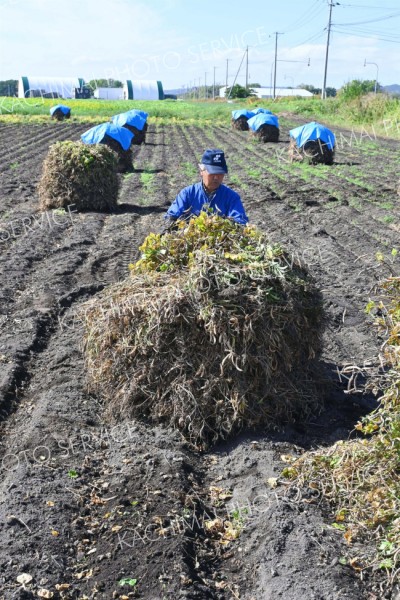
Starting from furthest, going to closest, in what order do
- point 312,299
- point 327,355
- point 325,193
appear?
1. point 325,193
2. point 327,355
3. point 312,299

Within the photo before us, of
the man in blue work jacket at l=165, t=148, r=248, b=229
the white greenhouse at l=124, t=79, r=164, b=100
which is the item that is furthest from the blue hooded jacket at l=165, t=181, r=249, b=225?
the white greenhouse at l=124, t=79, r=164, b=100

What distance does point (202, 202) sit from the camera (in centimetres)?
622

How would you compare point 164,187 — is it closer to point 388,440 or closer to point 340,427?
point 340,427

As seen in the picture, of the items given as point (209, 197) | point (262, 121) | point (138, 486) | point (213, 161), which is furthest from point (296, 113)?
point (138, 486)

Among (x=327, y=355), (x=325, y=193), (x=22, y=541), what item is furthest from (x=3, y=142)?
(x=22, y=541)

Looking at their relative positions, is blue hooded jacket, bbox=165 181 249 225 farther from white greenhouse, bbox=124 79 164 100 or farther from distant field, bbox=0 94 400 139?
white greenhouse, bbox=124 79 164 100

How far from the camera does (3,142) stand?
94.8 feet

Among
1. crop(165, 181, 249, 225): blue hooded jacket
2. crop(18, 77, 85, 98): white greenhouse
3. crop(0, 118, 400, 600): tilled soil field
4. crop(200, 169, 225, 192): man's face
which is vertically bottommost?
crop(18, 77, 85, 98): white greenhouse

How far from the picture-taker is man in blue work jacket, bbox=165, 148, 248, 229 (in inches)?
238

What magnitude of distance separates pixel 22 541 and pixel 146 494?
30.3 inches

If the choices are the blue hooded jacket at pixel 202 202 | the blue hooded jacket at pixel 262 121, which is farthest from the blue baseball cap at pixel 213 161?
the blue hooded jacket at pixel 262 121

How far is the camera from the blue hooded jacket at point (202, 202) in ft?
20.3

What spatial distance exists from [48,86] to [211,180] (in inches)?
2850

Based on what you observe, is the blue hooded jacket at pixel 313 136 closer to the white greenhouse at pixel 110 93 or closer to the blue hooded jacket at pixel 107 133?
the blue hooded jacket at pixel 107 133
